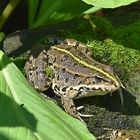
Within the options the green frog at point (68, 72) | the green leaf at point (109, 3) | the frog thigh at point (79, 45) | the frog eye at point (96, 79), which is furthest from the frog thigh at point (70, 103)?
the green leaf at point (109, 3)

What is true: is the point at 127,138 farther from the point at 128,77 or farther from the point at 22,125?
the point at 22,125

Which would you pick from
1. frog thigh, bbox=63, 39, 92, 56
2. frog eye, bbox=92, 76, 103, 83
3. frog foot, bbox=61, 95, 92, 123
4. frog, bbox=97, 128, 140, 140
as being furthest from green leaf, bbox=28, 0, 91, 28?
frog, bbox=97, 128, 140, 140

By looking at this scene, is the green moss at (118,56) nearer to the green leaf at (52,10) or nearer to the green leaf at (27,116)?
the green leaf at (52,10)

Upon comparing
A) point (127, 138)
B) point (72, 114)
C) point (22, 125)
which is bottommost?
point (127, 138)

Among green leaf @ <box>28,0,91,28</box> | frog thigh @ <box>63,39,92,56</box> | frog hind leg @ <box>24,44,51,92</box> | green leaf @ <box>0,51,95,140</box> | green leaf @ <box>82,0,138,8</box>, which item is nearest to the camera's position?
green leaf @ <box>0,51,95,140</box>

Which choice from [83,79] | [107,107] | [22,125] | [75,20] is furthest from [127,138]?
[75,20]

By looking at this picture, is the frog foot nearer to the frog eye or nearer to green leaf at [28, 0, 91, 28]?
the frog eye

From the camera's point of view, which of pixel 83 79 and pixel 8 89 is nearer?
pixel 8 89
